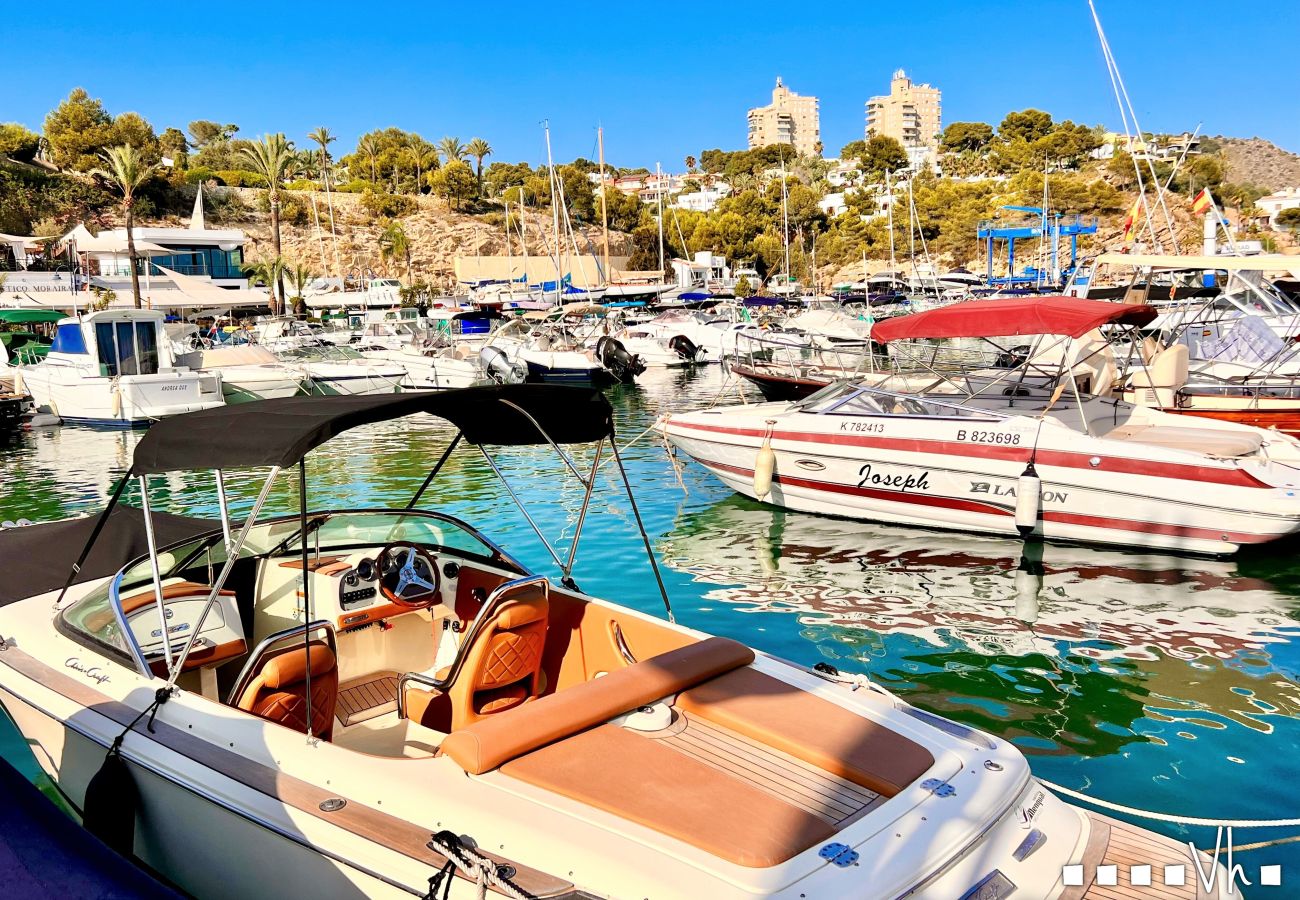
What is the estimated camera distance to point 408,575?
627 cm

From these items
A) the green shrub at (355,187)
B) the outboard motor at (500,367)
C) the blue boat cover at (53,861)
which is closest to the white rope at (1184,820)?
the blue boat cover at (53,861)

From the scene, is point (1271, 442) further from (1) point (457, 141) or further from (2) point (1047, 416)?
(1) point (457, 141)

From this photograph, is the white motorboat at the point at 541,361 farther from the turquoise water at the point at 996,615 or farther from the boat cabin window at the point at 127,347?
the turquoise water at the point at 996,615

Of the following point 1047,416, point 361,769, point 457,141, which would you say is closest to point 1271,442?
point 1047,416

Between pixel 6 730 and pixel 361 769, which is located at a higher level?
pixel 361 769

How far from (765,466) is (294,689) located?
869cm

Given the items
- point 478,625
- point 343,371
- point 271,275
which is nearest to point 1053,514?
point 478,625

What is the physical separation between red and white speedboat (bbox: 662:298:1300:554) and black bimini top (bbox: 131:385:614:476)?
6.63 m

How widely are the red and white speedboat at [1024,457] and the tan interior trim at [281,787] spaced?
8860 millimetres

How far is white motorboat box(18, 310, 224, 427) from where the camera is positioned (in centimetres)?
2286

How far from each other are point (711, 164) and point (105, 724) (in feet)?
519

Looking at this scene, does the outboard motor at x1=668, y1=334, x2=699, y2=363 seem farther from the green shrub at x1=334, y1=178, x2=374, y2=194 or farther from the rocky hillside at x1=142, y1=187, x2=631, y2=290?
the green shrub at x1=334, y1=178, x2=374, y2=194

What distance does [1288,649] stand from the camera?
26.4 feet

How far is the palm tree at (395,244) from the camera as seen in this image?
2726 inches
